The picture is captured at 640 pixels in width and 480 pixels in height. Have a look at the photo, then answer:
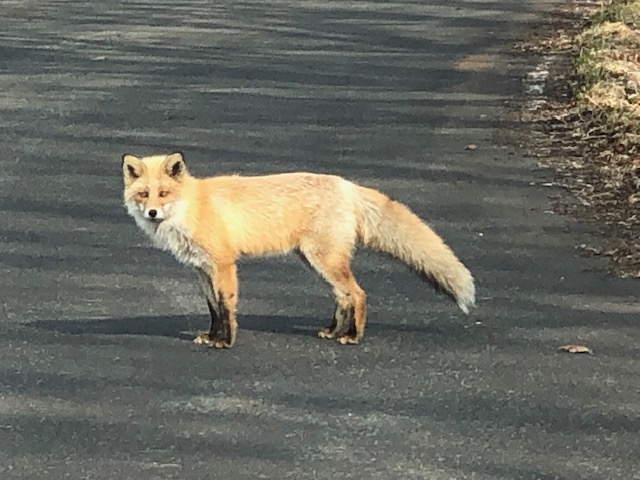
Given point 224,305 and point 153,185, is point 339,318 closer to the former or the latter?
point 224,305

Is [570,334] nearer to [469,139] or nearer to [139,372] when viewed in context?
[139,372]

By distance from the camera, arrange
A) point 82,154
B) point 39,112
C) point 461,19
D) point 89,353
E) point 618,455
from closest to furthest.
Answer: point 618,455
point 89,353
point 82,154
point 39,112
point 461,19

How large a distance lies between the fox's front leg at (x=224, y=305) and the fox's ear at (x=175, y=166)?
0.46 metres

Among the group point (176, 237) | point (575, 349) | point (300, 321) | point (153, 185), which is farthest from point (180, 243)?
point (575, 349)

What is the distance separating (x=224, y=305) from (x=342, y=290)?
21.6 inches

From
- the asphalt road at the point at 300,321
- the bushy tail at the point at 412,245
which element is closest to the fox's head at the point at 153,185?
the asphalt road at the point at 300,321

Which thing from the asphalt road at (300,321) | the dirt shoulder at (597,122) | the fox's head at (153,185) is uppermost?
the fox's head at (153,185)

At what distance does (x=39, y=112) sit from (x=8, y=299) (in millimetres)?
5137

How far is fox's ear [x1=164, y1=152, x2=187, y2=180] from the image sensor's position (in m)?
5.63

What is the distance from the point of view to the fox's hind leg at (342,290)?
5688 millimetres

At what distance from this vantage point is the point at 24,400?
5.00 meters

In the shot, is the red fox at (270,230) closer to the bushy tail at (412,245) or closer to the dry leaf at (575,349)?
the bushy tail at (412,245)

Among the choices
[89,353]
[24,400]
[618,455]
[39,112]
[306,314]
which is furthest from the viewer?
[39,112]

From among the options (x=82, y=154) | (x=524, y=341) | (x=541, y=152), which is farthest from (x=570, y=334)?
(x=82, y=154)
